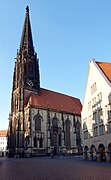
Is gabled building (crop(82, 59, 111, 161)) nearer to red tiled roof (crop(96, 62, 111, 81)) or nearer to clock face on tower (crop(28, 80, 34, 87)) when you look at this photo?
red tiled roof (crop(96, 62, 111, 81))

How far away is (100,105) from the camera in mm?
30797

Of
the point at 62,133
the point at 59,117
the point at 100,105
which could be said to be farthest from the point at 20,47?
the point at 100,105

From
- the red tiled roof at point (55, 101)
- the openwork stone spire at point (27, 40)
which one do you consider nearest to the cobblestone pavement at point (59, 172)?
the red tiled roof at point (55, 101)

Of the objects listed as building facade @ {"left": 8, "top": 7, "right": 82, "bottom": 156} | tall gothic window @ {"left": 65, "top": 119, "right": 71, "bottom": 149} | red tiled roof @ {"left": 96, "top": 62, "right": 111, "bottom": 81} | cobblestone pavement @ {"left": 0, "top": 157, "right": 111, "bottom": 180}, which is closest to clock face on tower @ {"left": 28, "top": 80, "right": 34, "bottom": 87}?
building facade @ {"left": 8, "top": 7, "right": 82, "bottom": 156}

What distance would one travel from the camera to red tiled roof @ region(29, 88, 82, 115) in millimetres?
67494

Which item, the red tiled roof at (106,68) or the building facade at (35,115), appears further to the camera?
the building facade at (35,115)

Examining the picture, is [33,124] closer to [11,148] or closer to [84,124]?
[11,148]

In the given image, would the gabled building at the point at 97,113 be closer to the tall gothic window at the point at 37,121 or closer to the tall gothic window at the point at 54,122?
the tall gothic window at the point at 37,121

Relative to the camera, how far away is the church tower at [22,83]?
204ft

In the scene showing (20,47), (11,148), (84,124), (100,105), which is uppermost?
(20,47)

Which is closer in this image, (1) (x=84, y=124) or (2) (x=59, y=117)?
(1) (x=84, y=124)

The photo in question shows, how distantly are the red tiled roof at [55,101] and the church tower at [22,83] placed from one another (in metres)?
2.72

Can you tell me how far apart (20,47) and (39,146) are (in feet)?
114

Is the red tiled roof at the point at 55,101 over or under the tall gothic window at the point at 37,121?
over
